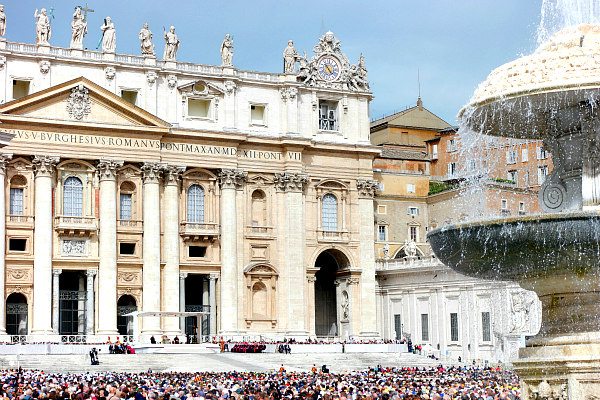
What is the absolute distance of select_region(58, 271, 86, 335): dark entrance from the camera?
61.0m

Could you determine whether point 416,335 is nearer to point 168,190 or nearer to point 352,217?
point 352,217

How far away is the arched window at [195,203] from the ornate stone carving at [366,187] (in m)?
9.93

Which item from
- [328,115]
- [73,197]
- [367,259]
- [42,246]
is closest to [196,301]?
[73,197]

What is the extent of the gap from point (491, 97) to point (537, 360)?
3.39 metres

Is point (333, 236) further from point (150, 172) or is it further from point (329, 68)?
point (150, 172)

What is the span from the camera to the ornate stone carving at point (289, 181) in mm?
66562

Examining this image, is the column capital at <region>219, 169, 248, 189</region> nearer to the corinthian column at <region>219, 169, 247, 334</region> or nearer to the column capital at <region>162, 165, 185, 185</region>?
the corinthian column at <region>219, 169, 247, 334</region>

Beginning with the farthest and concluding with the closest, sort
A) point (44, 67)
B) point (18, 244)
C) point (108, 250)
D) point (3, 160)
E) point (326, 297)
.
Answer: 1. point (326, 297)
2. point (108, 250)
3. point (44, 67)
4. point (18, 244)
5. point (3, 160)

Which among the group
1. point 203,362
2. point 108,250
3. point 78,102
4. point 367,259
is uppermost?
point 78,102

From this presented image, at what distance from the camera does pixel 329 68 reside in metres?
70.1

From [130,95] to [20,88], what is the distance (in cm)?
609

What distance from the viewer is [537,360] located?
14297 mm

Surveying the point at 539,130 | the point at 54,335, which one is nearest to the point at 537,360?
the point at 539,130

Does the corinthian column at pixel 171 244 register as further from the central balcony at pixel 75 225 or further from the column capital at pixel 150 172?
the central balcony at pixel 75 225
